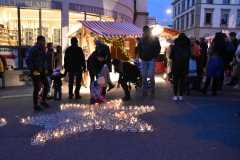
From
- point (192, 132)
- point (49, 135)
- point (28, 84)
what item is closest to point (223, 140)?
point (192, 132)

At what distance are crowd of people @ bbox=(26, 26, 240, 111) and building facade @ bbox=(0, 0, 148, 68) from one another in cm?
453

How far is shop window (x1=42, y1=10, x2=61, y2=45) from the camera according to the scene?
16.5 metres

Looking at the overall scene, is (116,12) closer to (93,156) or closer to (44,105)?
(44,105)

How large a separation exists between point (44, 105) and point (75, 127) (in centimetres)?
246

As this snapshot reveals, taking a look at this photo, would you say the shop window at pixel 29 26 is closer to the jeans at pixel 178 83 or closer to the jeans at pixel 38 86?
the jeans at pixel 38 86

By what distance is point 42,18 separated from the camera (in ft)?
53.8

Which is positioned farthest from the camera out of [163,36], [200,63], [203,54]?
[163,36]

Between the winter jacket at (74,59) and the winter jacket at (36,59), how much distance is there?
1.82 m

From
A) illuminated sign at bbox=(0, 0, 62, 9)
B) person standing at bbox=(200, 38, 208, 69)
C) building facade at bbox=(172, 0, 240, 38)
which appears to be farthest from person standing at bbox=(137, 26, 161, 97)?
building facade at bbox=(172, 0, 240, 38)

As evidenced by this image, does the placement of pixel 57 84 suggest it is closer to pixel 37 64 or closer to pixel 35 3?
pixel 37 64

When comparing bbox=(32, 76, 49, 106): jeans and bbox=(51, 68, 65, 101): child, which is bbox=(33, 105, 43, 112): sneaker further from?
bbox=(51, 68, 65, 101): child

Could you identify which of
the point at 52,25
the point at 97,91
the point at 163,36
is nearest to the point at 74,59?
the point at 97,91

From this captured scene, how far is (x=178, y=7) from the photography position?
89438 millimetres

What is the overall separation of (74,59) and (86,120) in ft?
11.0
